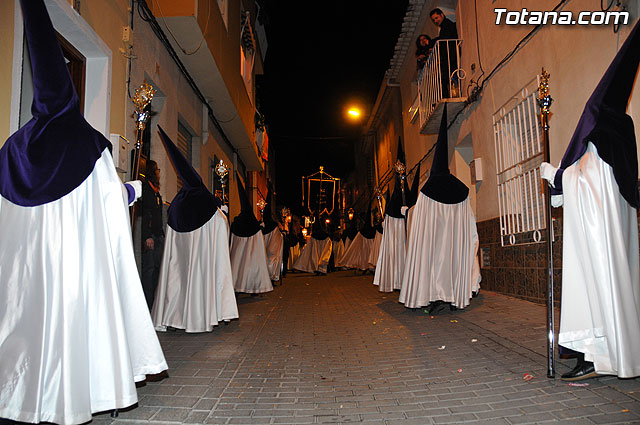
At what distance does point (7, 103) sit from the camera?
4105 millimetres

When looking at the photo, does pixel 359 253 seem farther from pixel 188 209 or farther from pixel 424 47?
pixel 188 209

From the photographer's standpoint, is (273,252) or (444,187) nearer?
(444,187)

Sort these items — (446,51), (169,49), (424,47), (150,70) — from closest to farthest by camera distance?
1. (150,70)
2. (169,49)
3. (446,51)
4. (424,47)

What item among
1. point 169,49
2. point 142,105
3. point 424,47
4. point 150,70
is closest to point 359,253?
point 424,47

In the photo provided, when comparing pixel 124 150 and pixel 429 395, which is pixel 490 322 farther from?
pixel 124 150

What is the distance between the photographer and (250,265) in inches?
415

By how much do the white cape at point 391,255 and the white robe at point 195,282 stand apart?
4518mm

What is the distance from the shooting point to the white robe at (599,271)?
10.8 ft

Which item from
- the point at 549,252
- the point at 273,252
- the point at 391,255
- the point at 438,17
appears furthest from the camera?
the point at 273,252

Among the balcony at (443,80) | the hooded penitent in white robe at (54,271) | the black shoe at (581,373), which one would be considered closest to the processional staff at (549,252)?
the black shoe at (581,373)

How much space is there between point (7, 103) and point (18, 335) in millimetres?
2438

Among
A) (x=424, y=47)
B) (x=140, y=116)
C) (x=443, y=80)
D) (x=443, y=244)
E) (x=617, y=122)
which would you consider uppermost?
(x=424, y=47)

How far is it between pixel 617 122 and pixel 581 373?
195 centimetres

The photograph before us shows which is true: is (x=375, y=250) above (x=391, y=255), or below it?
above
